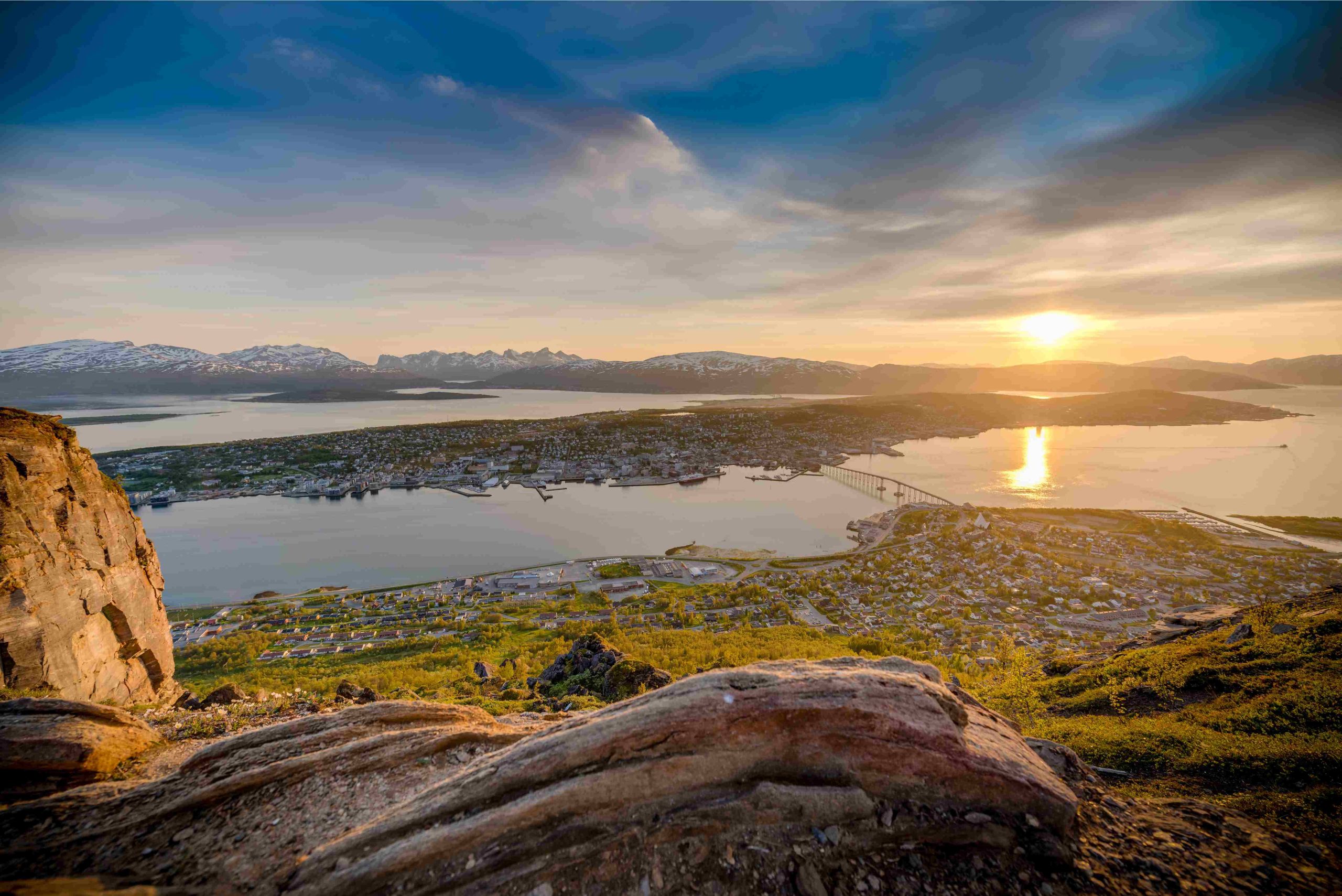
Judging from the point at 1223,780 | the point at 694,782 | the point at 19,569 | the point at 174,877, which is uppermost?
the point at 19,569

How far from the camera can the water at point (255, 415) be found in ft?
350

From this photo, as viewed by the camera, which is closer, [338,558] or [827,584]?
[827,584]

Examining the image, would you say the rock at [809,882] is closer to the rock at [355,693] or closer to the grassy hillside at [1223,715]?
the grassy hillside at [1223,715]

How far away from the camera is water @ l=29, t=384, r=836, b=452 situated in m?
107

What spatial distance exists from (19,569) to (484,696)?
36.2ft

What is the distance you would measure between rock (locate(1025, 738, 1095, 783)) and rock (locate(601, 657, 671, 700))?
30.1 ft

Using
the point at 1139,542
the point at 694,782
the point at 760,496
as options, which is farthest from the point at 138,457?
the point at 1139,542

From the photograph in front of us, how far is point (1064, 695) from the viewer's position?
13211 mm

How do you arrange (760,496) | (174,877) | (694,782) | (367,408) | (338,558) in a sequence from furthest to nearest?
(367,408), (760,496), (338,558), (694,782), (174,877)

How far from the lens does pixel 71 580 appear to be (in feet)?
39.0

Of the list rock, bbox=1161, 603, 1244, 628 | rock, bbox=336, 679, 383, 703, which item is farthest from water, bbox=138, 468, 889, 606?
rock, bbox=336, 679, 383, 703

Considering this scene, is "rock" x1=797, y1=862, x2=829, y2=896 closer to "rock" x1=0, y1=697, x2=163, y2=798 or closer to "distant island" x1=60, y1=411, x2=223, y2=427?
"rock" x1=0, y1=697, x2=163, y2=798

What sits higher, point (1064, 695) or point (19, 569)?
point (19, 569)

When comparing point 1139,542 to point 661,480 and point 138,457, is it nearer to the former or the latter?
point 661,480
